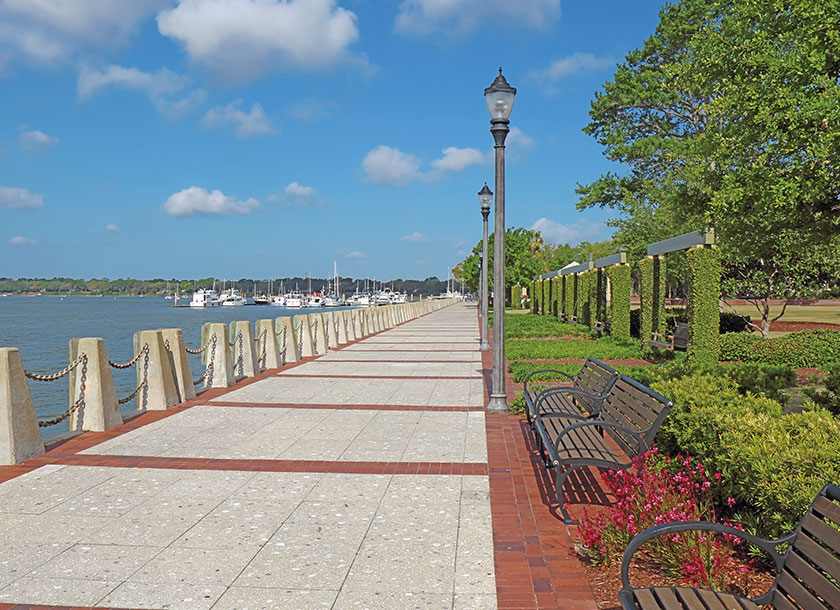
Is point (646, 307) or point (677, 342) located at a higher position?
point (646, 307)

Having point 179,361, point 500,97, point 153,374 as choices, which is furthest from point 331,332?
point 500,97

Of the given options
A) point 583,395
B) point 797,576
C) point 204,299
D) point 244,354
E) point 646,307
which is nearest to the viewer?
point 797,576

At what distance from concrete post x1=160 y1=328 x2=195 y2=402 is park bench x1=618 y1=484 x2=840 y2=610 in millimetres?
8575

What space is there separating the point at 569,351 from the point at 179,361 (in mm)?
10218

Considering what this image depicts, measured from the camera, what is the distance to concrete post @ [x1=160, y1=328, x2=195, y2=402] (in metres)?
10.1

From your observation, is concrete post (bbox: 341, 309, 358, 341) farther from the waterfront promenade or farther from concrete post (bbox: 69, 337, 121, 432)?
concrete post (bbox: 69, 337, 121, 432)

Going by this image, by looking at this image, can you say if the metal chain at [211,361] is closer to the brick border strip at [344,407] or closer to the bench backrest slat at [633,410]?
the brick border strip at [344,407]

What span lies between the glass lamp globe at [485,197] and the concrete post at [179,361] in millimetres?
11879

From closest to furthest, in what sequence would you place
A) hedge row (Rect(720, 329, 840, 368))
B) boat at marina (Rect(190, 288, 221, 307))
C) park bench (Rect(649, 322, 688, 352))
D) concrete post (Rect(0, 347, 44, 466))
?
1. concrete post (Rect(0, 347, 44, 466))
2. hedge row (Rect(720, 329, 840, 368))
3. park bench (Rect(649, 322, 688, 352))
4. boat at marina (Rect(190, 288, 221, 307))

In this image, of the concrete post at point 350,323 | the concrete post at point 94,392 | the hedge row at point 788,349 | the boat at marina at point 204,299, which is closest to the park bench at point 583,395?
the concrete post at point 94,392

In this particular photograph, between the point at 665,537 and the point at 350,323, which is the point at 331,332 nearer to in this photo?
the point at 350,323

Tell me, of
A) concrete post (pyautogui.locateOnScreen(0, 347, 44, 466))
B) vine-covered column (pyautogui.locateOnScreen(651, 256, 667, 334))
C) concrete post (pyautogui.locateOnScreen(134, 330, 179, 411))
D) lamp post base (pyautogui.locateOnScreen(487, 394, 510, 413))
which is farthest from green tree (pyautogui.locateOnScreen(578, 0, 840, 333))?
concrete post (pyautogui.locateOnScreen(0, 347, 44, 466))

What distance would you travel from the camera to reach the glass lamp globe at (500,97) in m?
9.26

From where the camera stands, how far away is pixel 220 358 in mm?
12086
